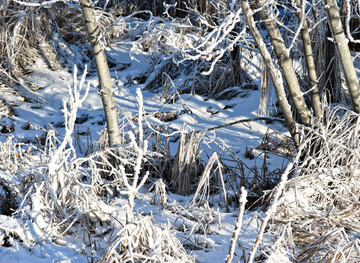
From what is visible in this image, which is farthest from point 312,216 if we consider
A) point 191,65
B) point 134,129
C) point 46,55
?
point 46,55

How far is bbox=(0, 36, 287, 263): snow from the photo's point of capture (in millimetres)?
2309

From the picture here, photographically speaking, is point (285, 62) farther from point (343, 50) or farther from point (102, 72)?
point (102, 72)

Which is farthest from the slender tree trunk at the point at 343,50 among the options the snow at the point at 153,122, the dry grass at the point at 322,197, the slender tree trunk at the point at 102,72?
the slender tree trunk at the point at 102,72

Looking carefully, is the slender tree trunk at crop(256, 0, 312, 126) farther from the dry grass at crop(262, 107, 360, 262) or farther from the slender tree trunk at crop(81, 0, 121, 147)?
the slender tree trunk at crop(81, 0, 121, 147)

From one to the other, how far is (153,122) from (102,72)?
4.28 feet

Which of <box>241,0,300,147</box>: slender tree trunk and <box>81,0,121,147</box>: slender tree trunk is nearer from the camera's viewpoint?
<box>241,0,300,147</box>: slender tree trunk

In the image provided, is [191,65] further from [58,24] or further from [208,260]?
[208,260]

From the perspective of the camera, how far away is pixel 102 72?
3.21 metres

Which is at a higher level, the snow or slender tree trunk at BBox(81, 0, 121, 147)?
slender tree trunk at BBox(81, 0, 121, 147)

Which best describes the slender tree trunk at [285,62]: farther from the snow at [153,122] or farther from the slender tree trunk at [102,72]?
the slender tree trunk at [102,72]

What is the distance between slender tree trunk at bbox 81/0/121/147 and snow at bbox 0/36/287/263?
1.06 ft

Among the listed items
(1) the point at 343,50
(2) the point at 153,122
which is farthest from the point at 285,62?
(2) the point at 153,122

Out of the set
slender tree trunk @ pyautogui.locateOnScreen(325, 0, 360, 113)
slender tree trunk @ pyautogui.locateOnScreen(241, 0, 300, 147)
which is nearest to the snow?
slender tree trunk @ pyautogui.locateOnScreen(241, 0, 300, 147)

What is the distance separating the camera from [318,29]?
3.70 meters
